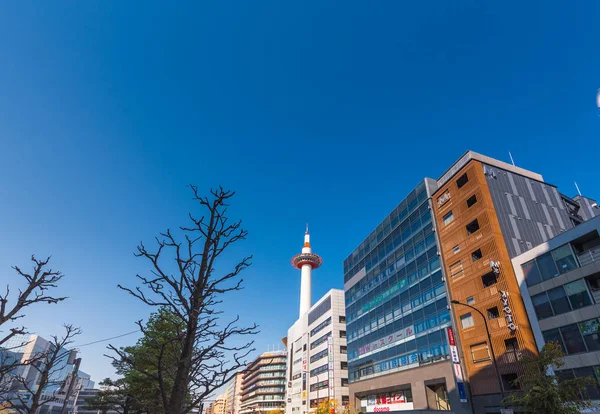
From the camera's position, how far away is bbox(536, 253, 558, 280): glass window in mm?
31203

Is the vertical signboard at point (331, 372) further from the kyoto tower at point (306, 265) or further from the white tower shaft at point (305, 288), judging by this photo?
the kyoto tower at point (306, 265)

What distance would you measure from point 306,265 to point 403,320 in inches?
2847

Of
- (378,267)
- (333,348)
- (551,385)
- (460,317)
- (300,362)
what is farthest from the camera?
(300,362)

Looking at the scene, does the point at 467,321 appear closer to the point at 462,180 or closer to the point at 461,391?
the point at 461,391

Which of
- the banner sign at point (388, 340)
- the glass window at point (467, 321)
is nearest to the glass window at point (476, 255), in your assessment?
the glass window at point (467, 321)

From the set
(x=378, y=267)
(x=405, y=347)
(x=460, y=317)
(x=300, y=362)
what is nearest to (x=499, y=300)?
(x=460, y=317)

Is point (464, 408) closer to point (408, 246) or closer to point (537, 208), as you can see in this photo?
point (408, 246)

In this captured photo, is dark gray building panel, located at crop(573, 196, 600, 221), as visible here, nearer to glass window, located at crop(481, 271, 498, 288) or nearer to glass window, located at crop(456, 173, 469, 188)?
glass window, located at crop(456, 173, 469, 188)

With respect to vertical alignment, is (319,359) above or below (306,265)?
below

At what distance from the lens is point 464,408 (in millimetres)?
34594

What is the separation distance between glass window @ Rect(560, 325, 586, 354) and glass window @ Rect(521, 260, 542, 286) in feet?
15.1

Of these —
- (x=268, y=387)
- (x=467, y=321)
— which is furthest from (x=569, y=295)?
(x=268, y=387)

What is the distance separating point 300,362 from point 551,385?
74.9 metres

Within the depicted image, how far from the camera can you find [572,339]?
93.0 feet
